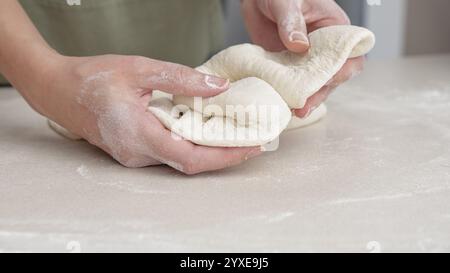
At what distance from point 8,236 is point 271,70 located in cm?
45

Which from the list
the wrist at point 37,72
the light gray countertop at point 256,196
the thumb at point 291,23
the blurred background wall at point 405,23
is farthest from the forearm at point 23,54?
the blurred background wall at point 405,23

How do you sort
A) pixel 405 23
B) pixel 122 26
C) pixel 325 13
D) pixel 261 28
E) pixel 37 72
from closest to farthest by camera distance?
pixel 37 72, pixel 325 13, pixel 261 28, pixel 122 26, pixel 405 23

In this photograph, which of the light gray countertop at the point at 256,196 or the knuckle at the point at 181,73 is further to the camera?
the knuckle at the point at 181,73

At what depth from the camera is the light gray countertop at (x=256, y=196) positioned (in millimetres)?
704

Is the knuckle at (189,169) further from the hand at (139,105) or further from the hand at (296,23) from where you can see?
the hand at (296,23)

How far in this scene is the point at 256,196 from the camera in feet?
2.66

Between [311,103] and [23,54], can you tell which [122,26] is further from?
[311,103]

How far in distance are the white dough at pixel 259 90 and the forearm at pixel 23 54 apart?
187 millimetres

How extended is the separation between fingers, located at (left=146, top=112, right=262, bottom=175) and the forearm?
209 millimetres

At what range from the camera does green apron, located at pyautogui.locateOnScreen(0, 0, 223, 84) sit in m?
1.32

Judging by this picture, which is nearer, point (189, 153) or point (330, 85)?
point (189, 153)

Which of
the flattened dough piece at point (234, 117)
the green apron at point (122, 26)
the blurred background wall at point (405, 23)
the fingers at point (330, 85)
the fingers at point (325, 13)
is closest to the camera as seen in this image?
the flattened dough piece at point (234, 117)

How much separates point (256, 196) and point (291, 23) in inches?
12.8

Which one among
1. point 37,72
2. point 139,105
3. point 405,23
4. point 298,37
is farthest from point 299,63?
point 405,23
